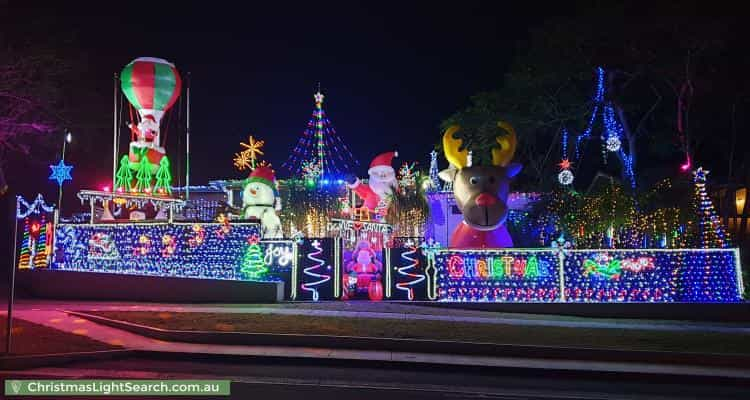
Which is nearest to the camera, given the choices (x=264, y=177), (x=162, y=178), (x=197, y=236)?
(x=197, y=236)

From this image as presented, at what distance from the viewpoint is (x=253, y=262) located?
17375mm

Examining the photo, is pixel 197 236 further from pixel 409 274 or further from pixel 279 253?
pixel 409 274

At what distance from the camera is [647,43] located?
2177cm

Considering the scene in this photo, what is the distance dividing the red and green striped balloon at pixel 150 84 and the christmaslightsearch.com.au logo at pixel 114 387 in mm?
15124

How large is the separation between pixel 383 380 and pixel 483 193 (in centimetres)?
951

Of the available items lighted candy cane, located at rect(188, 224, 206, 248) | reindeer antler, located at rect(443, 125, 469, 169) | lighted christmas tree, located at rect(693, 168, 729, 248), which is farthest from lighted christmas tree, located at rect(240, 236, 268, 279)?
lighted christmas tree, located at rect(693, 168, 729, 248)

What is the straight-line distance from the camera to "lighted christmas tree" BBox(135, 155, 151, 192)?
72.5 feet

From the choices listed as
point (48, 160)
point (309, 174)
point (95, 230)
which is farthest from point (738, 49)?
point (48, 160)

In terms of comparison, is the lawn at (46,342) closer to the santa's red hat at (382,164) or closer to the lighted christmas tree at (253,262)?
the lighted christmas tree at (253,262)

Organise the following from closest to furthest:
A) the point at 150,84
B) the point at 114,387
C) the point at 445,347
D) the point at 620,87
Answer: the point at 114,387 → the point at 445,347 → the point at 150,84 → the point at 620,87

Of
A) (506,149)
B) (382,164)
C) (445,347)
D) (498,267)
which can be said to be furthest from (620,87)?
(445,347)

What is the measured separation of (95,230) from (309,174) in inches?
373

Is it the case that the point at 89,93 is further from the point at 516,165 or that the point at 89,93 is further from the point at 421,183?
the point at 516,165

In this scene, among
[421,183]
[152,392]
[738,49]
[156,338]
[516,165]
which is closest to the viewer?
[152,392]
